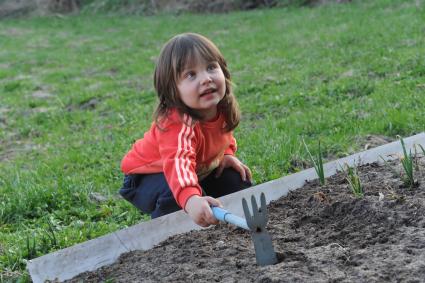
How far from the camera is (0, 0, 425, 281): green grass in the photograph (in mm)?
5027

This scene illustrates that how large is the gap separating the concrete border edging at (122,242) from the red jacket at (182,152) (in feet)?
0.75

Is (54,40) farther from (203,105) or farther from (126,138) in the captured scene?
(203,105)

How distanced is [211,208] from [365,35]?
380 inches

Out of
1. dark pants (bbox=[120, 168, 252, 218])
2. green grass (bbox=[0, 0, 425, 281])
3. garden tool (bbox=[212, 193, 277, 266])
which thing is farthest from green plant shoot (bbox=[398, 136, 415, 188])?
green grass (bbox=[0, 0, 425, 281])

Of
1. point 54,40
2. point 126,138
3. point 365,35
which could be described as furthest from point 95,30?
point 126,138

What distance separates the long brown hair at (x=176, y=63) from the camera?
3678 millimetres

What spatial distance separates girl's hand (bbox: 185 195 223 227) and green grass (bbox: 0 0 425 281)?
3.17ft

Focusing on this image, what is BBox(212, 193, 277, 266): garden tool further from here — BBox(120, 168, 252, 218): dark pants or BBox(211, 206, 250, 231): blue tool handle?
BBox(120, 168, 252, 218): dark pants

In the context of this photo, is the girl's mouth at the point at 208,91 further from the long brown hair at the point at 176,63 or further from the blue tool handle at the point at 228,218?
the blue tool handle at the point at 228,218

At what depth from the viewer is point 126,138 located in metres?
7.39

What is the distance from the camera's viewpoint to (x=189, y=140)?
12.1ft

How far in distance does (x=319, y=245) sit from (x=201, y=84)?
1088 millimetres

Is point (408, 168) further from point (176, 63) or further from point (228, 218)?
point (176, 63)


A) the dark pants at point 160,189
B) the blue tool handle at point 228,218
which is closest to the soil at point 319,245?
the blue tool handle at point 228,218
